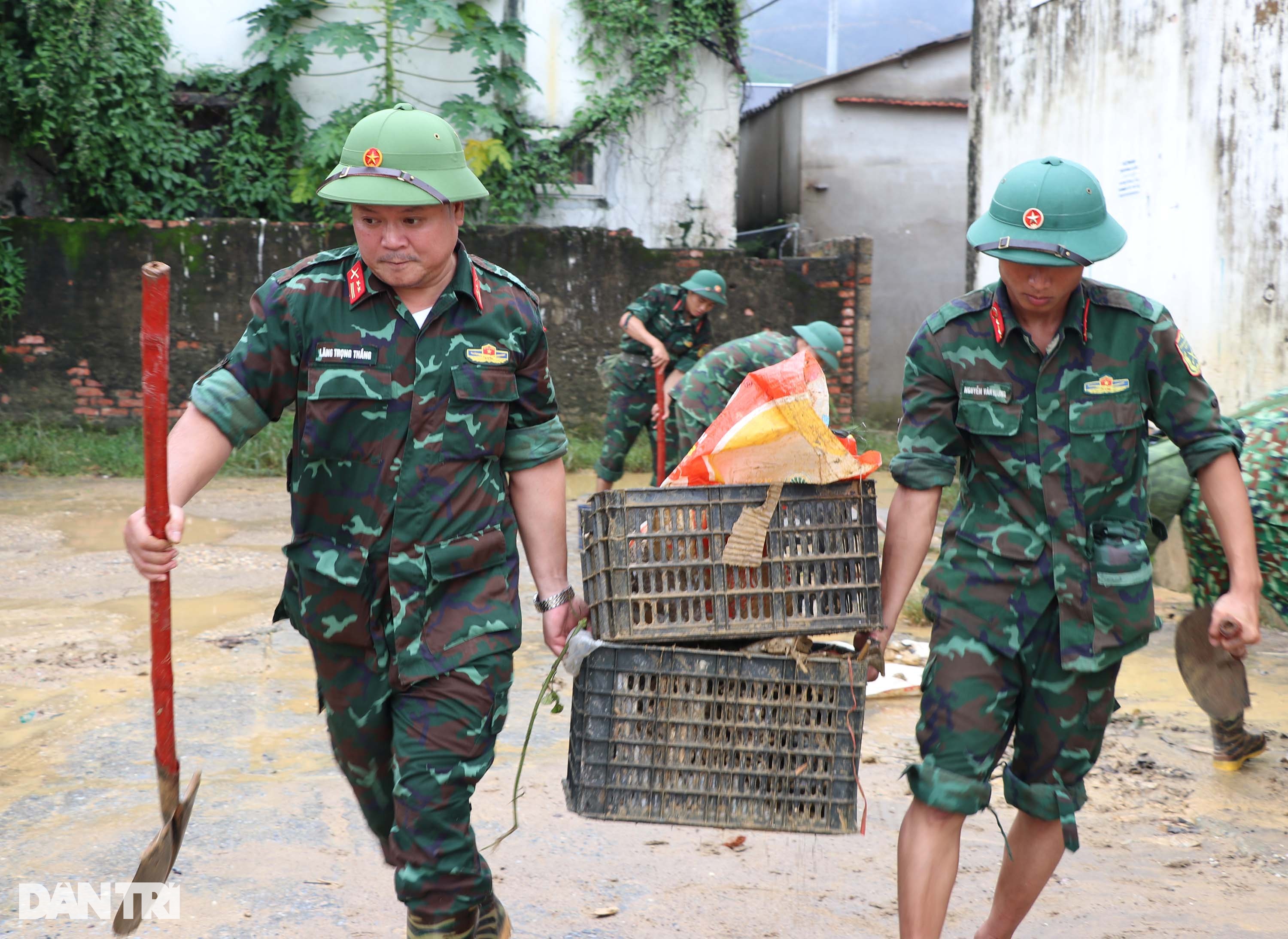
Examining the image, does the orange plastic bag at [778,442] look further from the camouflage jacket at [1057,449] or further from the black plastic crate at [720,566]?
the camouflage jacket at [1057,449]

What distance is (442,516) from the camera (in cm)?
265

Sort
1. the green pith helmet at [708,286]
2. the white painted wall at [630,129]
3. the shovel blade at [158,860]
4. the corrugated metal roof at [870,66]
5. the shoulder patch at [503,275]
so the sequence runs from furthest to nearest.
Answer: the corrugated metal roof at [870,66] → the white painted wall at [630,129] → the green pith helmet at [708,286] → the shoulder patch at [503,275] → the shovel blade at [158,860]

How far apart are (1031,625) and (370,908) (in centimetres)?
187

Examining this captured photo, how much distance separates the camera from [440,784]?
102 inches

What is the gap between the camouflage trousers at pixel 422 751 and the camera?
2.59 metres

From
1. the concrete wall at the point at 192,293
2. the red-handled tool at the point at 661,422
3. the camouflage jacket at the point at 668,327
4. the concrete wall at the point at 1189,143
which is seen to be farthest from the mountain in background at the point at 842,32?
the red-handled tool at the point at 661,422

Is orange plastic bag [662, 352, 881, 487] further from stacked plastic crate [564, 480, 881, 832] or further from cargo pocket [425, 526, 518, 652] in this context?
cargo pocket [425, 526, 518, 652]

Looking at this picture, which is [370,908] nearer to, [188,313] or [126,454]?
[126,454]

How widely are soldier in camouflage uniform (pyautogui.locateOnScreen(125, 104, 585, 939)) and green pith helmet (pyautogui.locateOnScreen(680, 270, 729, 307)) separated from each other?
570 centimetres

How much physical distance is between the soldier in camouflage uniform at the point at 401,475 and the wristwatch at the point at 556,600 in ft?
0.62

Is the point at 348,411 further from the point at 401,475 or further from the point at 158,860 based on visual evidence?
the point at 158,860

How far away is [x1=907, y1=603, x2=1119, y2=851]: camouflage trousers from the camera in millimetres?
2758

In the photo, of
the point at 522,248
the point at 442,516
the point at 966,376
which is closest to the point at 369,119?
the point at 442,516

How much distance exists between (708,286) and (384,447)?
19.6 feet
